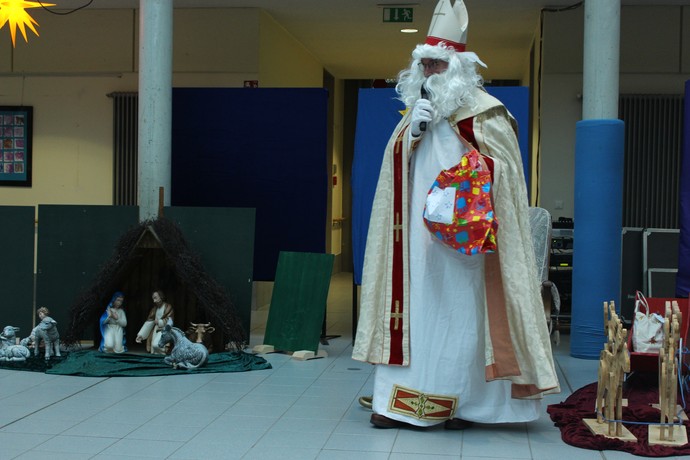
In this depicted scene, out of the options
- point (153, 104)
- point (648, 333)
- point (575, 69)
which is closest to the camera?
point (648, 333)

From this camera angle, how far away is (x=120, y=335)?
627cm

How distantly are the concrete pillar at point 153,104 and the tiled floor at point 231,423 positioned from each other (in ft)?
5.60

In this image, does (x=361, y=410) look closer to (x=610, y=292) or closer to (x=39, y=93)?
(x=610, y=292)

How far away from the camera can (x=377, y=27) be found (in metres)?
10.4

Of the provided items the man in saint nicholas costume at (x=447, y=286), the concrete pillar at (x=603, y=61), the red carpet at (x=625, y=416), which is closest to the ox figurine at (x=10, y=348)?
→ the man in saint nicholas costume at (x=447, y=286)

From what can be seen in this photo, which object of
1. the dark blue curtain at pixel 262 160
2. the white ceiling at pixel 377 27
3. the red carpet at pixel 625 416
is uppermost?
the white ceiling at pixel 377 27

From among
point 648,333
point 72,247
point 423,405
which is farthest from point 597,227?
point 72,247

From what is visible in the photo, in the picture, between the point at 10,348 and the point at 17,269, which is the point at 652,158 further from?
the point at 10,348

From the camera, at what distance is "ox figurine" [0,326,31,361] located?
5.96m

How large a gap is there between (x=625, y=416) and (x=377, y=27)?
22.3 feet

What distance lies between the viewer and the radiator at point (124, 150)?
9797 mm

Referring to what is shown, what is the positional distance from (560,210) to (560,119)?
0.89 m

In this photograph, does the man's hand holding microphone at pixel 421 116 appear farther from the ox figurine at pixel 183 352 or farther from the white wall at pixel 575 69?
the white wall at pixel 575 69

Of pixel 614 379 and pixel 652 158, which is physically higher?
pixel 652 158
